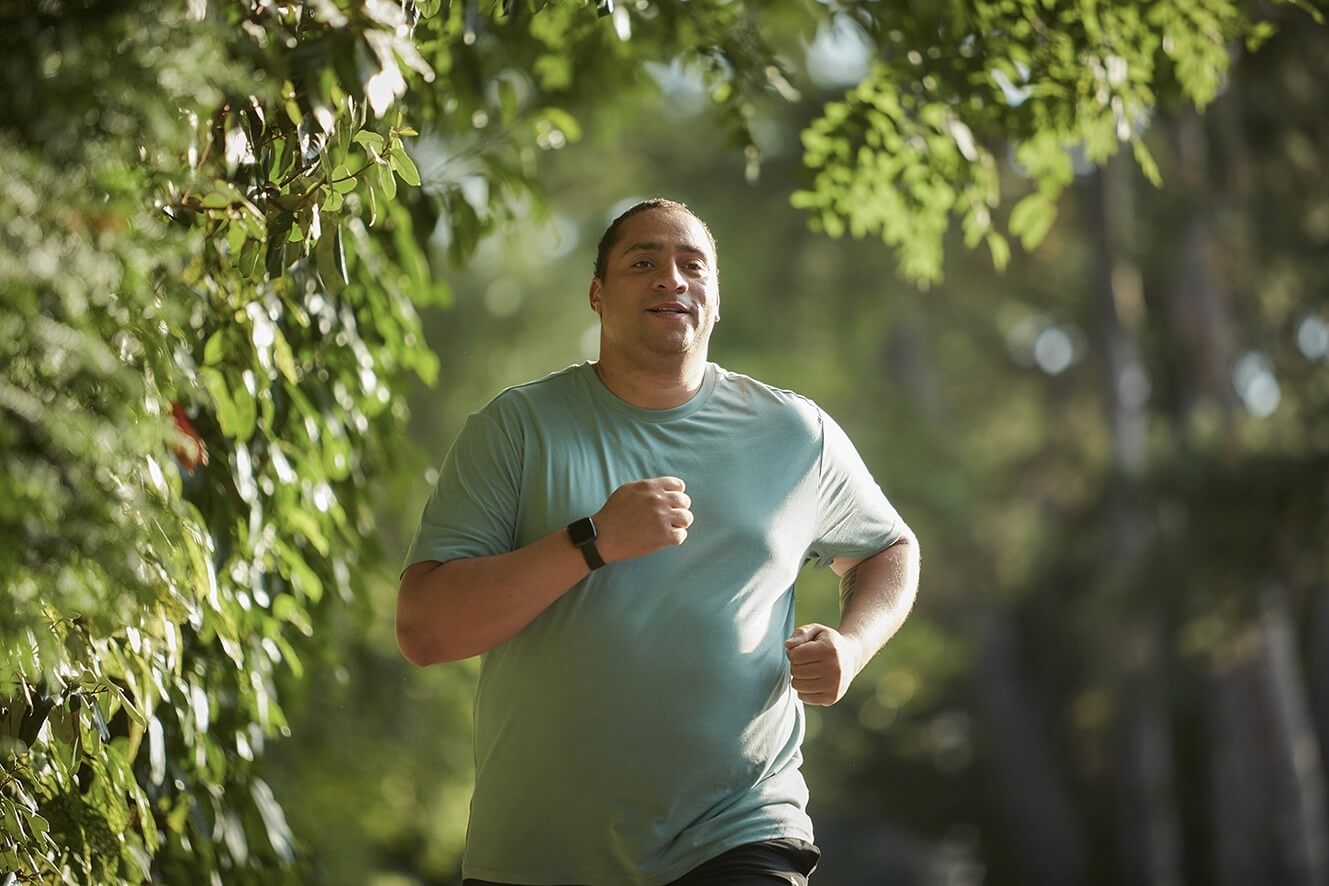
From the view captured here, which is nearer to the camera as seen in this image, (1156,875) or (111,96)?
(111,96)

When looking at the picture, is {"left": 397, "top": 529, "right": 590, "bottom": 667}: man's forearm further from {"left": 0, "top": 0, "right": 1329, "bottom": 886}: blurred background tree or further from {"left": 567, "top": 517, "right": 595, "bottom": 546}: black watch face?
{"left": 0, "top": 0, "right": 1329, "bottom": 886}: blurred background tree

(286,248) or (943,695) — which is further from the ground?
(286,248)

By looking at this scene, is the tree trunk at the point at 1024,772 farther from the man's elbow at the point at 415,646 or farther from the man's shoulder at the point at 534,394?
the man's elbow at the point at 415,646

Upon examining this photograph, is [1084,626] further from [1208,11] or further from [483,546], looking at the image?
[483,546]

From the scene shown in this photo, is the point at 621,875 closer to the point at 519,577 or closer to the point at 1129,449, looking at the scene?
the point at 519,577

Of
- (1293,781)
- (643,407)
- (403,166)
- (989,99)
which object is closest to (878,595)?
(643,407)

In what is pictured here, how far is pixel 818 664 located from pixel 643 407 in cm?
65

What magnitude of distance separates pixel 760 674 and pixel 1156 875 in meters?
20.6

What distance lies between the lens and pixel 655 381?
3.34 metres

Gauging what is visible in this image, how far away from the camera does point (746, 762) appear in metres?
3.17

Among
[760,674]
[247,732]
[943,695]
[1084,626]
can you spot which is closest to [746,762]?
[760,674]

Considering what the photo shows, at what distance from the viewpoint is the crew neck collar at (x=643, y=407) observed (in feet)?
11.0

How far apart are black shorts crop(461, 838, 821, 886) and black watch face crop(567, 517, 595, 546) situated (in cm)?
66

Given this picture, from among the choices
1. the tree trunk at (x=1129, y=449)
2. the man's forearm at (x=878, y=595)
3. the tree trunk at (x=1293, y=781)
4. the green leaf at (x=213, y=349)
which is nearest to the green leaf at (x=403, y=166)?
the green leaf at (x=213, y=349)
